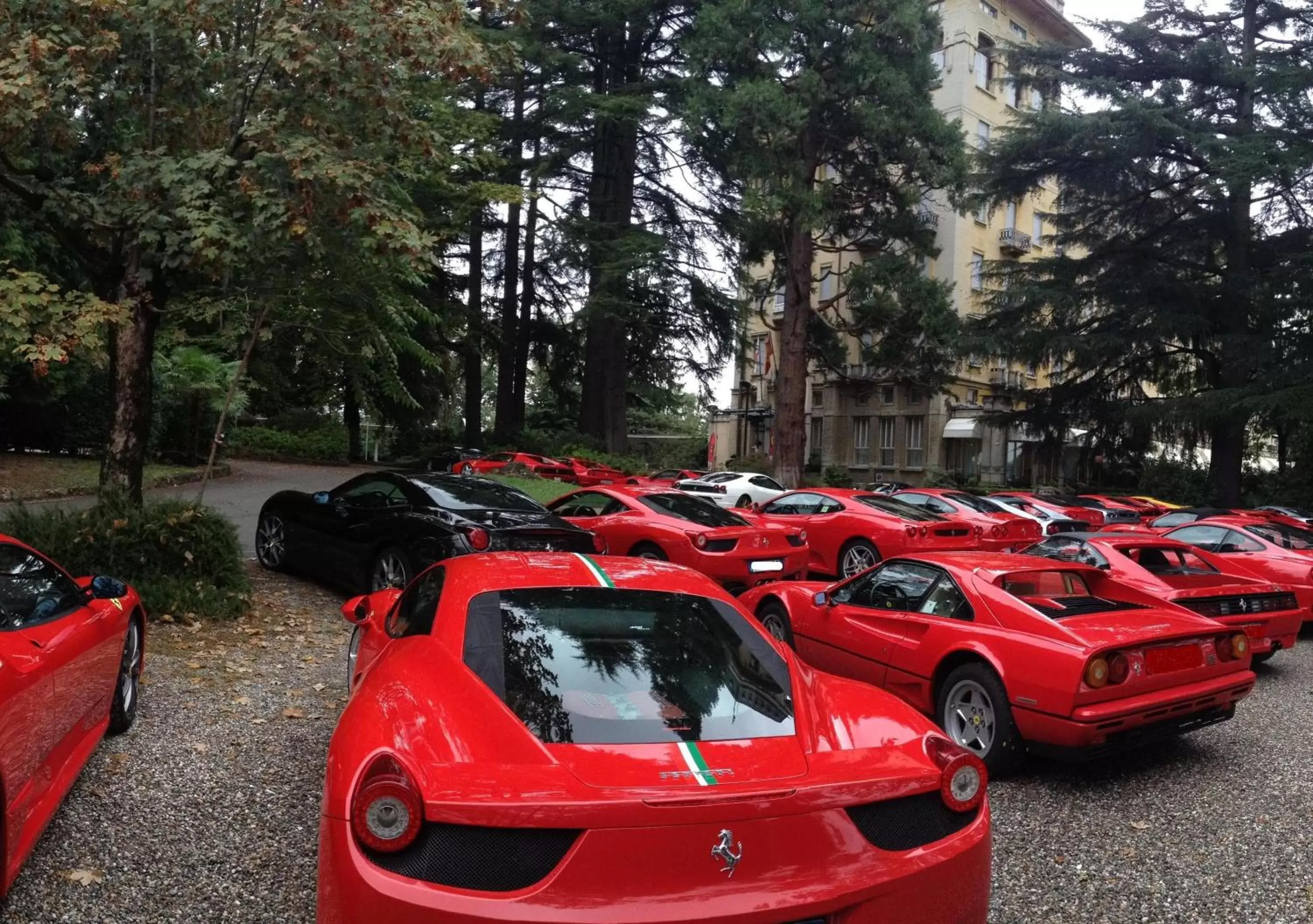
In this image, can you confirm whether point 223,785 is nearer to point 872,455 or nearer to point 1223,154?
point 1223,154

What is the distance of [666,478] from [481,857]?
85.0 feet

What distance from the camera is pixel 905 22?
27766 millimetres

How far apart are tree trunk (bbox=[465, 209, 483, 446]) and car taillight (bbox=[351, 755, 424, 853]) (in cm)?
3642

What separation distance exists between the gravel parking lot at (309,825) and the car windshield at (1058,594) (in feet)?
3.00

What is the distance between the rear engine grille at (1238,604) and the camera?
775cm

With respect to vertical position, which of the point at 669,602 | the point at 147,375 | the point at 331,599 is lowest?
the point at 331,599

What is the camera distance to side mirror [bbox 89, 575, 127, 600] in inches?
191

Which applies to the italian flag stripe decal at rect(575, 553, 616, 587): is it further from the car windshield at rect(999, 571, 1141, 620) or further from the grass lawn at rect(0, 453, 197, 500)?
the grass lawn at rect(0, 453, 197, 500)

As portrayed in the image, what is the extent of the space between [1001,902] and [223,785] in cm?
361

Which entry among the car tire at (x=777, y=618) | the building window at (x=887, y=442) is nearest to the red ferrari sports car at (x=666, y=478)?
the car tire at (x=777, y=618)

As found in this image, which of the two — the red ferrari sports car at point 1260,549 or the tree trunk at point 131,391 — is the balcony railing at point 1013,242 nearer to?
the red ferrari sports car at point 1260,549

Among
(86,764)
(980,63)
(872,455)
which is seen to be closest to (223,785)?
(86,764)

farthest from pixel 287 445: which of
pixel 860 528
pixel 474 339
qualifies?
pixel 860 528

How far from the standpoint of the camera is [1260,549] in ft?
35.8
